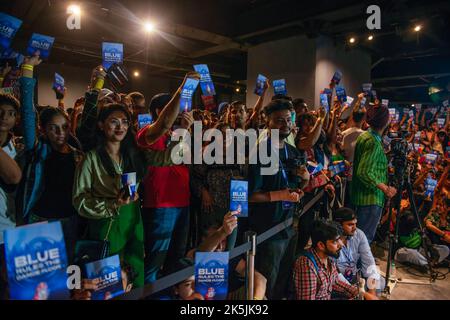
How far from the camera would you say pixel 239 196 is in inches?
69.4

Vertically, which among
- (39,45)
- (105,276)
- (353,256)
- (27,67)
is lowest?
(353,256)

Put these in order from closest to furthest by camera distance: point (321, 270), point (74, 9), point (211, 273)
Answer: point (211, 273), point (321, 270), point (74, 9)

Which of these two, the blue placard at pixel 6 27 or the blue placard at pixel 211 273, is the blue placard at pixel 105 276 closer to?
the blue placard at pixel 211 273

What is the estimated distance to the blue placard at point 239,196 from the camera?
Result: 1.74 meters

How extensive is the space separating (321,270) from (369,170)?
4.10ft

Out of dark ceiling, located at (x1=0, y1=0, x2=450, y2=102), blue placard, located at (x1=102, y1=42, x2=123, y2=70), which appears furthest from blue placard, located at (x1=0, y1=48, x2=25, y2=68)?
dark ceiling, located at (x1=0, y1=0, x2=450, y2=102)

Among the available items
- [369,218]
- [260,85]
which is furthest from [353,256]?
[260,85]

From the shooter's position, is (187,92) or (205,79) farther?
(205,79)

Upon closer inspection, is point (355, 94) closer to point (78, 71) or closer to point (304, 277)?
point (304, 277)

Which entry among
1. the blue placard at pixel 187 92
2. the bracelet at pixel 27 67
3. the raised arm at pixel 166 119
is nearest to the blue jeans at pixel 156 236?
the raised arm at pixel 166 119

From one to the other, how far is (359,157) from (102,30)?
6.40m

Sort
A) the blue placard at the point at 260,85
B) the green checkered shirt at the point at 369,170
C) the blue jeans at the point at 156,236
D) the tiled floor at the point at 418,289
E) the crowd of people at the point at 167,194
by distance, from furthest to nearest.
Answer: the blue placard at the point at 260,85
the tiled floor at the point at 418,289
the green checkered shirt at the point at 369,170
the blue jeans at the point at 156,236
the crowd of people at the point at 167,194

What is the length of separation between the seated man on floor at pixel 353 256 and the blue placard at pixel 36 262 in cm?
226

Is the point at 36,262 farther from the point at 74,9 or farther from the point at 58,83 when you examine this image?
the point at 74,9
